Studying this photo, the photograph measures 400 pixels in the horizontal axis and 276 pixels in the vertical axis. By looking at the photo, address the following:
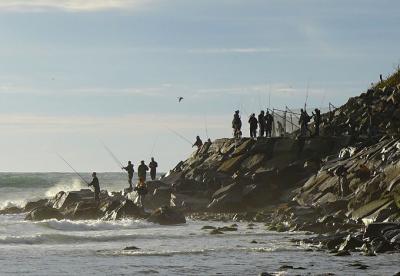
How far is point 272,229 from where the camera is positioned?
3706 cm

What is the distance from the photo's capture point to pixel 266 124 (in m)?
56.3

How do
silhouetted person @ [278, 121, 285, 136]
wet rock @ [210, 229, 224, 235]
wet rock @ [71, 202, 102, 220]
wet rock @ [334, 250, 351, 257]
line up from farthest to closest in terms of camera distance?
silhouetted person @ [278, 121, 285, 136] → wet rock @ [71, 202, 102, 220] → wet rock @ [210, 229, 224, 235] → wet rock @ [334, 250, 351, 257]

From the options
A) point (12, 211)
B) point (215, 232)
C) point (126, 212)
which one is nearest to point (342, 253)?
point (215, 232)

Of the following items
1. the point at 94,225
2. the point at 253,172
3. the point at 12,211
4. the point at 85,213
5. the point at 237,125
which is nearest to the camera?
the point at 94,225

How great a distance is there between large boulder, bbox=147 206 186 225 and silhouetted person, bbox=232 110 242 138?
15.6 metres

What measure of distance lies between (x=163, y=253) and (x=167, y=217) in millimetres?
13958

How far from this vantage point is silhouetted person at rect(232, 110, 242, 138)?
58.9 metres

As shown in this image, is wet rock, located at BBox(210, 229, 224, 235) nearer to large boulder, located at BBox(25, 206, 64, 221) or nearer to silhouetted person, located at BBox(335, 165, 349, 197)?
silhouetted person, located at BBox(335, 165, 349, 197)

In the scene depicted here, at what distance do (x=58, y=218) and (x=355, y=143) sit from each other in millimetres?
16498

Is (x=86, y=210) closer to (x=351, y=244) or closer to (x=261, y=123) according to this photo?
(x=261, y=123)

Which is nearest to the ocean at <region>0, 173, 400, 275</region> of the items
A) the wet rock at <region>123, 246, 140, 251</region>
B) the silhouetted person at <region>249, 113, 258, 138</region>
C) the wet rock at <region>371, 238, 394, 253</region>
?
the wet rock at <region>123, 246, 140, 251</region>

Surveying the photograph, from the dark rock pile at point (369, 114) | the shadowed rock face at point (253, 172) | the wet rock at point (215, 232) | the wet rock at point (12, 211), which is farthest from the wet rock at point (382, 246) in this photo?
the wet rock at point (12, 211)

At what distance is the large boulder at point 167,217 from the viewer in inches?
→ 1708

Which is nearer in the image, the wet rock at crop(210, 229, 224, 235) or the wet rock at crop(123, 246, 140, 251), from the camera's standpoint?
the wet rock at crop(123, 246, 140, 251)
